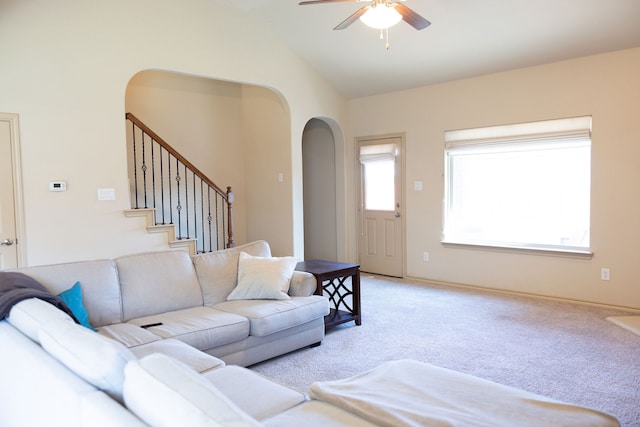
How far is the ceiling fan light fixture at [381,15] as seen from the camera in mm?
3318

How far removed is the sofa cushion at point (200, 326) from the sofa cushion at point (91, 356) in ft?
3.96

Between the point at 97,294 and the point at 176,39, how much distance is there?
3.06m

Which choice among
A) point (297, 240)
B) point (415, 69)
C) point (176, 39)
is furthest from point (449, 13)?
point (297, 240)

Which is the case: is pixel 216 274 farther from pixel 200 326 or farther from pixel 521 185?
pixel 521 185

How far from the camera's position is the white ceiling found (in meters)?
4.22

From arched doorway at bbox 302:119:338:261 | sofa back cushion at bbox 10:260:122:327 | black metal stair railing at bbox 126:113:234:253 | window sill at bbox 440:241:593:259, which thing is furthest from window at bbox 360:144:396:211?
sofa back cushion at bbox 10:260:122:327

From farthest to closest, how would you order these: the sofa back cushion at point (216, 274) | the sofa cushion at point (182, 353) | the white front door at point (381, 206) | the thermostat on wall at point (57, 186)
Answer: the white front door at point (381, 206), the thermostat on wall at point (57, 186), the sofa back cushion at point (216, 274), the sofa cushion at point (182, 353)

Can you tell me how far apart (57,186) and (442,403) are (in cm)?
387

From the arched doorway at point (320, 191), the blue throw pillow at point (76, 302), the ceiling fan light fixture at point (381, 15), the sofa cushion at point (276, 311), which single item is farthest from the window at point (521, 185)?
the blue throw pillow at point (76, 302)

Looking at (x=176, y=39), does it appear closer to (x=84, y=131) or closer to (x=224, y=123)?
(x=84, y=131)

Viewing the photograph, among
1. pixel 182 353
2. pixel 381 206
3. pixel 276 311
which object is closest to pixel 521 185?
pixel 381 206

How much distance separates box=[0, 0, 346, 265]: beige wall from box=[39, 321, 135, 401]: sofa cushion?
2.99 metres

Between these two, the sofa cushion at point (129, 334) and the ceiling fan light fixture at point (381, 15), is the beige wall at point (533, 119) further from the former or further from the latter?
the sofa cushion at point (129, 334)

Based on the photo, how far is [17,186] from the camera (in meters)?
4.03
